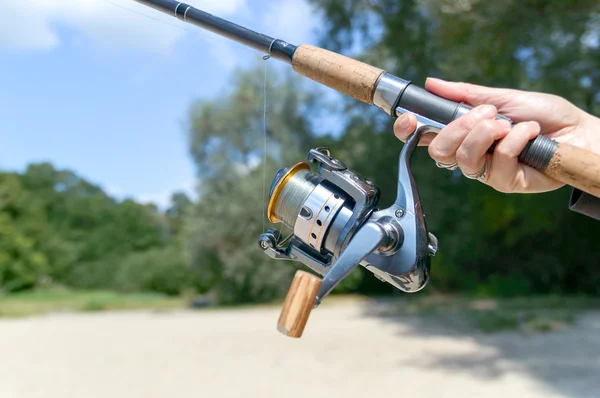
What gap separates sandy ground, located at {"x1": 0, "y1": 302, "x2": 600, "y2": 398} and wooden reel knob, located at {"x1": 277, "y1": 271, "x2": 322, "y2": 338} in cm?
378

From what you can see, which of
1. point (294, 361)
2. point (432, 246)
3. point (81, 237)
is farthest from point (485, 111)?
point (81, 237)

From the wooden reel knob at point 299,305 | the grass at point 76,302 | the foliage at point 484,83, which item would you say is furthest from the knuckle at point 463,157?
the grass at point 76,302

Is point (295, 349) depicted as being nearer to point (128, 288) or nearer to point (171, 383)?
point (171, 383)

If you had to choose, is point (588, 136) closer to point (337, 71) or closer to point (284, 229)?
point (337, 71)

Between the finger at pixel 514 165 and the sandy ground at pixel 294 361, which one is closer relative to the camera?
the finger at pixel 514 165

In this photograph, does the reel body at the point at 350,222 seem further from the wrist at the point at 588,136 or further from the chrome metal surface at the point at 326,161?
the wrist at the point at 588,136

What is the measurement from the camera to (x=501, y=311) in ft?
25.4

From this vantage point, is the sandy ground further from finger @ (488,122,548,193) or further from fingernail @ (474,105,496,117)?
fingernail @ (474,105,496,117)

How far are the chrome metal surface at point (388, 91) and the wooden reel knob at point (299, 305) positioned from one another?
0.54 m

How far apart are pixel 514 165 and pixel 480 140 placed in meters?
0.10

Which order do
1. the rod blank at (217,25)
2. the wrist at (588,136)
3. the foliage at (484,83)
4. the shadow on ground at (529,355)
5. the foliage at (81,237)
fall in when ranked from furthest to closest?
1. the foliage at (81,237)
2. the foliage at (484,83)
3. the shadow on ground at (529,355)
4. the wrist at (588,136)
5. the rod blank at (217,25)

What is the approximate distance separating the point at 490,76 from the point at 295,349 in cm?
409

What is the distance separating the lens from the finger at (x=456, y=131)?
1169mm

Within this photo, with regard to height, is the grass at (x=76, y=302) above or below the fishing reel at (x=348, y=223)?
below
